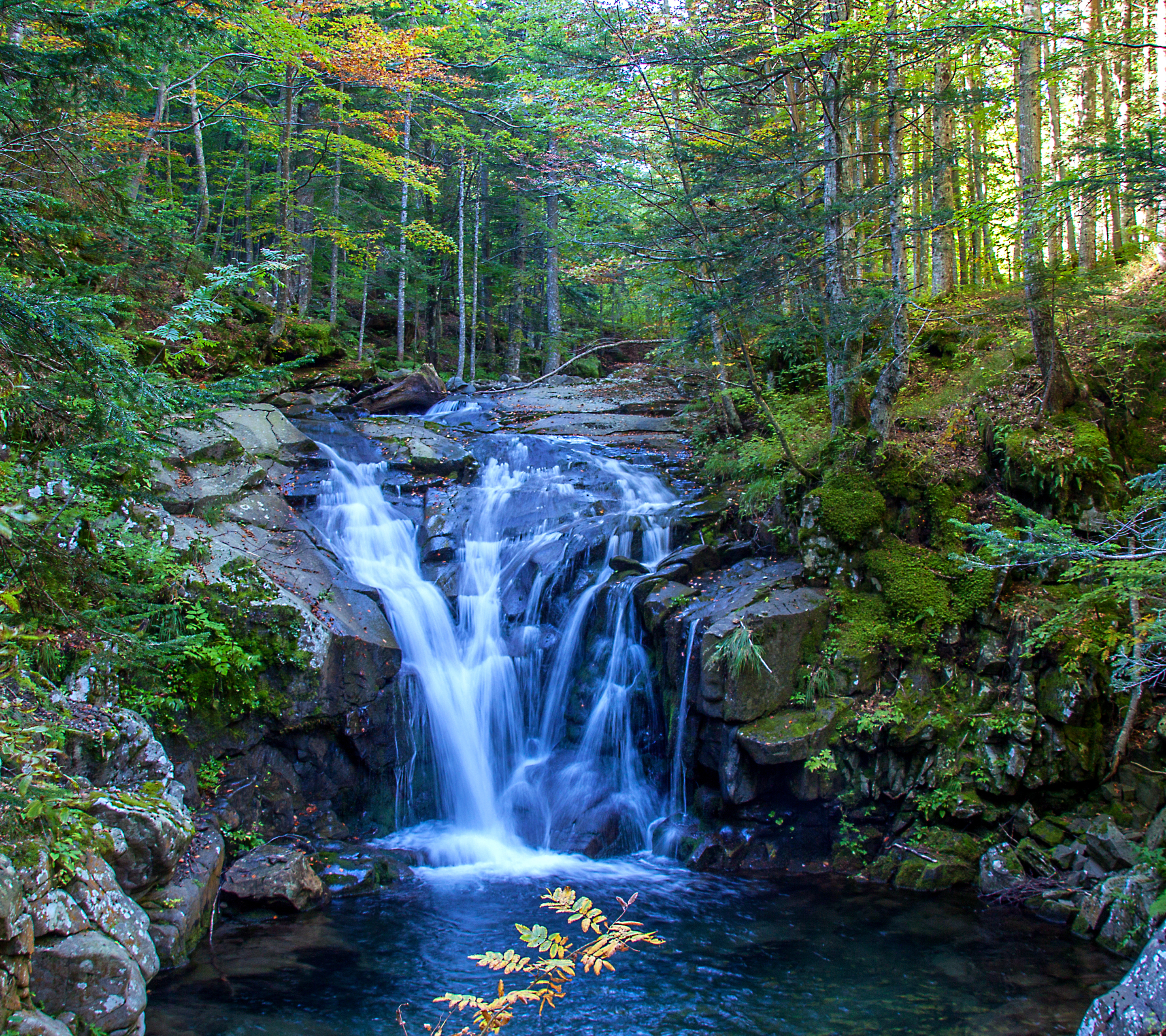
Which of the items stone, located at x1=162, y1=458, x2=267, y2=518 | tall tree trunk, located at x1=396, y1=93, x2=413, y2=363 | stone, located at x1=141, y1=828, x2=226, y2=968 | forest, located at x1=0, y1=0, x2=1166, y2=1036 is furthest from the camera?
tall tree trunk, located at x1=396, y1=93, x2=413, y2=363

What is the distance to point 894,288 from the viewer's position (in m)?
8.62

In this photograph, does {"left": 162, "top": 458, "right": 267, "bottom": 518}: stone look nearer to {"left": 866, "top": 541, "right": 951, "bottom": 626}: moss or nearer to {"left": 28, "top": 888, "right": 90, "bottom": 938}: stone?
{"left": 28, "top": 888, "right": 90, "bottom": 938}: stone

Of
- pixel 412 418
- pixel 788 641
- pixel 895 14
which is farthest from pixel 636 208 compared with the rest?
pixel 788 641

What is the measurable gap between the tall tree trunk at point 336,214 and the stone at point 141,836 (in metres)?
13.7

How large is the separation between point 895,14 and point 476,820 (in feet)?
32.4

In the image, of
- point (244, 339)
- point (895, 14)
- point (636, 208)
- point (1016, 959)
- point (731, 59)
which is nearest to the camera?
point (1016, 959)

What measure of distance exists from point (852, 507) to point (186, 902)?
773cm

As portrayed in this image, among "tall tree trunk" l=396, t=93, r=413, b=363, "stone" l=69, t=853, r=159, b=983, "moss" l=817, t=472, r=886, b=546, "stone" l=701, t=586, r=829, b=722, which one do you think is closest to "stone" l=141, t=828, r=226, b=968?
"stone" l=69, t=853, r=159, b=983

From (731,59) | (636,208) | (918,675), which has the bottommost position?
(918,675)

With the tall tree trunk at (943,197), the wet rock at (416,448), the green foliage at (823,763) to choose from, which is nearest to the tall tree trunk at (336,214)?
the wet rock at (416,448)

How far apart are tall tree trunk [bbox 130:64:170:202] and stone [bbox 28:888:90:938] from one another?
1028 centimetres

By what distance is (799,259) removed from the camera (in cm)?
910

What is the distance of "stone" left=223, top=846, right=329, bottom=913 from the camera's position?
6414 millimetres

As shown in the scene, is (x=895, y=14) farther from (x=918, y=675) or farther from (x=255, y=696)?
(x=255, y=696)
